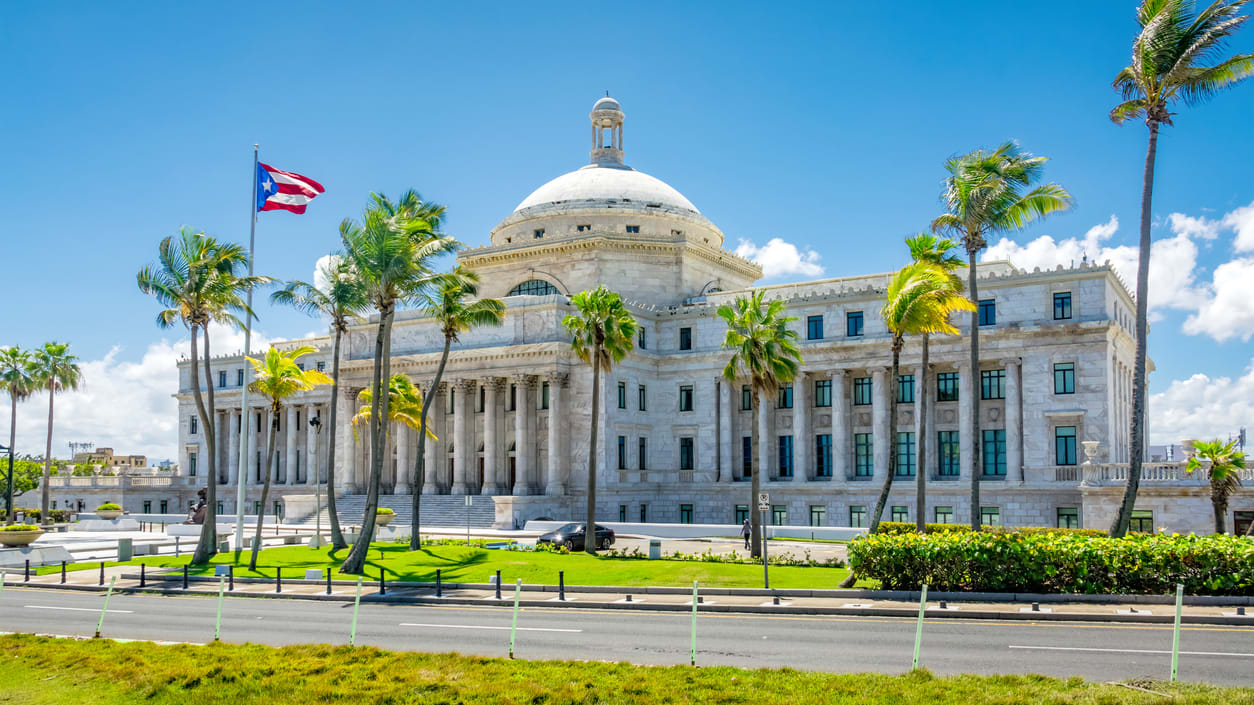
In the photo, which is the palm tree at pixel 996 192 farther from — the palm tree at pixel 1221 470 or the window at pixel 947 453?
the window at pixel 947 453

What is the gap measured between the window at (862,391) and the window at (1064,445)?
448 inches

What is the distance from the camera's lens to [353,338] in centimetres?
7644

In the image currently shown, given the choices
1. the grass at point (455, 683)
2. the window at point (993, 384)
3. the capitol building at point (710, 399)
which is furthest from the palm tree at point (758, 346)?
the grass at point (455, 683)

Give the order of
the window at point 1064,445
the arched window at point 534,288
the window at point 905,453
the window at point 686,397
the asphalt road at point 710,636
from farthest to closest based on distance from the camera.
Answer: the arched window at point 534,288, the window at point 686,397, the window at point 905,453, the window at point 1064,445, the asphalt road at point 710,636

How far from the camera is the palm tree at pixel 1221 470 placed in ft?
144

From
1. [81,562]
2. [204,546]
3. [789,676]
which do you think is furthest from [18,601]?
[789,676]

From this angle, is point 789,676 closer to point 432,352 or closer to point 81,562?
point 81,562

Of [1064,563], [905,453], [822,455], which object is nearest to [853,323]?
[905,453]

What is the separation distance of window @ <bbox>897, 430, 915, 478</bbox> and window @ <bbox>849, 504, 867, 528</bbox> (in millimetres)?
3072

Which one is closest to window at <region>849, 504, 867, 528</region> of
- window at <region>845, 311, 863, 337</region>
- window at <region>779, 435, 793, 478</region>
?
window at <region>779, 435, 793, 478</region>

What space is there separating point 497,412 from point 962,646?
2074 inches

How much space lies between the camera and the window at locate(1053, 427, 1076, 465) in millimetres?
55562

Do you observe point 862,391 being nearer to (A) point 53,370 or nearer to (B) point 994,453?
(B) point 994,453

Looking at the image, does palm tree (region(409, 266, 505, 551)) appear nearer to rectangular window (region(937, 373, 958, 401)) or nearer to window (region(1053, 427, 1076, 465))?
rectangular window (region(937, 373, 958, 401))
